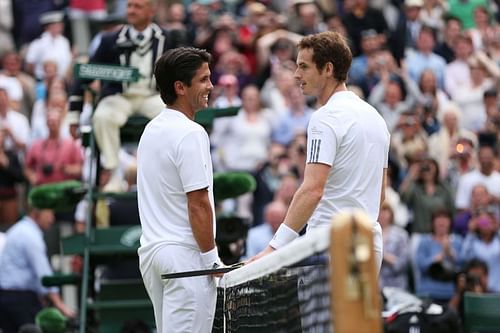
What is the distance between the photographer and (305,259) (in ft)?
20.6

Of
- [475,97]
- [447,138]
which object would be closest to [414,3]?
[475,97]

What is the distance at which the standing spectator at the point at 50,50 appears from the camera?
21031 millimetres

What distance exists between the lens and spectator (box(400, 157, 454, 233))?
55.1 ft

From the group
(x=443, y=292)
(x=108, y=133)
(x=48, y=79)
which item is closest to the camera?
(x=108, y=133)

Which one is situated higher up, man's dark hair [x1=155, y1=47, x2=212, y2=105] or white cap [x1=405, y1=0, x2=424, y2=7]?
white cap [x1=405, y1=0, x2=424, y2=7]

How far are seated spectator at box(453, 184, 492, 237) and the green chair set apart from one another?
6.43ft

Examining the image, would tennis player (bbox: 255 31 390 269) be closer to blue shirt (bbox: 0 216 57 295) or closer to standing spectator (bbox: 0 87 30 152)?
blue shirt (bbox: 0 216 57 295)

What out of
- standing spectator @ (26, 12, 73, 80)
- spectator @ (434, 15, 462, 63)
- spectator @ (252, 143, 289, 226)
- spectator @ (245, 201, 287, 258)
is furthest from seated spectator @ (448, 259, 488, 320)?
standing spectator @ (26, 12, 73, 80)

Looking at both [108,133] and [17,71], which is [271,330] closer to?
[108,133]

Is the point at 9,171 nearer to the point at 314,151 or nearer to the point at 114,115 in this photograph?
the point at 114,115

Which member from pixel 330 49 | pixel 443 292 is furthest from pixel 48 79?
pixel 330 49

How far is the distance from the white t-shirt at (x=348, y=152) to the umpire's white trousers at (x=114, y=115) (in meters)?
4.69

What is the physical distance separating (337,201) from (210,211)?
75 cm

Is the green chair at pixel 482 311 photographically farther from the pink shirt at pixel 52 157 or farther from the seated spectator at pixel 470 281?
the pink shirt at pixel 52 157
